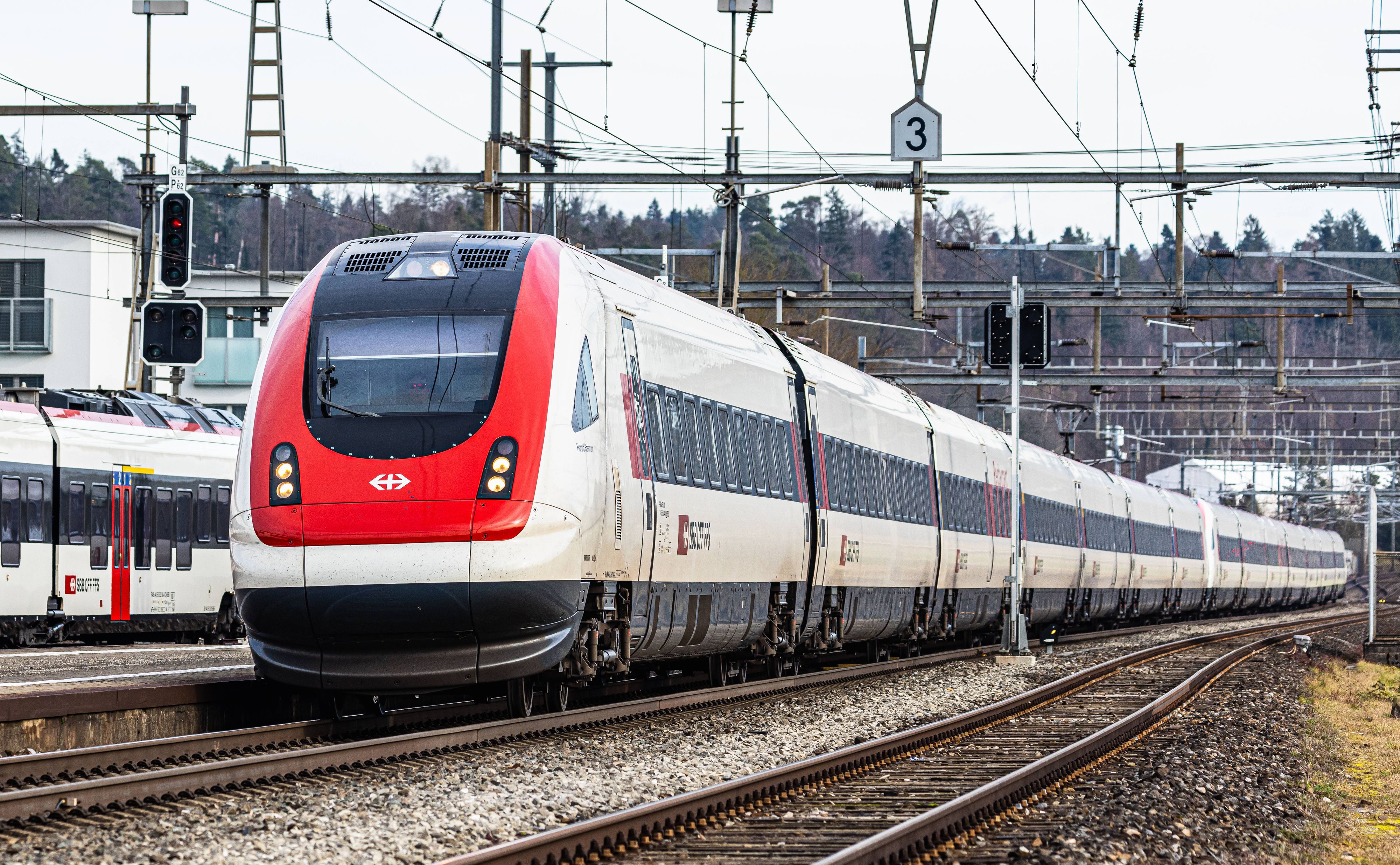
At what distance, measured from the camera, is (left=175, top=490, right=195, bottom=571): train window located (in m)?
26.1

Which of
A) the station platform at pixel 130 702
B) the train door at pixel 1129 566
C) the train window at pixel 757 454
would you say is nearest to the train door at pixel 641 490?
the station platform at pixel 130 702

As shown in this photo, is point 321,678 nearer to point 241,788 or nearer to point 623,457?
point 241,788

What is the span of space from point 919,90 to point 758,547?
10.8m

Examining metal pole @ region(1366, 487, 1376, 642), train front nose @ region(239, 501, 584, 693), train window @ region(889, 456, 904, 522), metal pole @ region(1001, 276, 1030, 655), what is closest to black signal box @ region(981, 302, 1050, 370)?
metal pole @ region(1001, 276, 1030, 655)

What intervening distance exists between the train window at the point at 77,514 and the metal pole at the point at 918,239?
12817 mm

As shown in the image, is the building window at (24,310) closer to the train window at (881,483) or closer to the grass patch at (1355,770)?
the train window at (881,483)

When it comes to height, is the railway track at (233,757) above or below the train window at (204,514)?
below

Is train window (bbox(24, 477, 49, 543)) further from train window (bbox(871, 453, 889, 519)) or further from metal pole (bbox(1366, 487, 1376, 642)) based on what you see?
metal pole (bbox(1366, 487, 1376, 642))

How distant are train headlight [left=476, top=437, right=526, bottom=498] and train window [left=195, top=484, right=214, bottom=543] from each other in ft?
52.3

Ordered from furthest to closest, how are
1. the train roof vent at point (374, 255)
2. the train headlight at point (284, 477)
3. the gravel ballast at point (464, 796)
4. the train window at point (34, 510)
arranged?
the train window at point (34, 510), the train roof vent at point (374, 255), the train headlight at point (284, 477), the gravel ballast at point (464, 796)

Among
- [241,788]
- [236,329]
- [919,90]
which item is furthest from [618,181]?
[236,329]

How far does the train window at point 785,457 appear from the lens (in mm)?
18031

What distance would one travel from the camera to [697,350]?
16.1 m

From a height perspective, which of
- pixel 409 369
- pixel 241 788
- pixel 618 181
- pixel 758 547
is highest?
pixel 618 181
